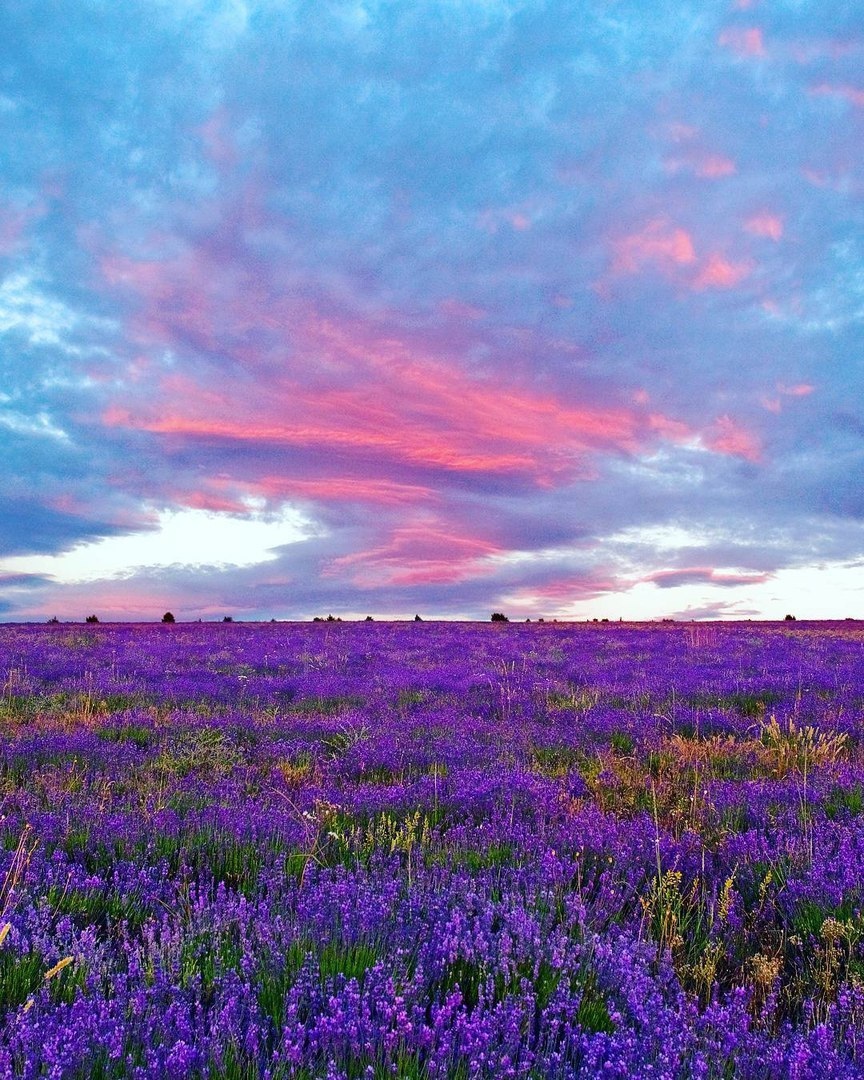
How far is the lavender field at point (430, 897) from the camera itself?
Answer: 2.17m

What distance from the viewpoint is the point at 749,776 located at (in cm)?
631

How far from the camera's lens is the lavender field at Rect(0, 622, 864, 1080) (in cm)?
217

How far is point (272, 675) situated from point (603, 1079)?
12.6 meters

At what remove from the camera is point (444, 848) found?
418 cm

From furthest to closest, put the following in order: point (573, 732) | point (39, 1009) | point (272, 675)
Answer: point (272, 675) < point (573, 732) < point (39, 1009)

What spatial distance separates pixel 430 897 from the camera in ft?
10.6

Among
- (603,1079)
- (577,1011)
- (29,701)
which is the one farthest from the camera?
(29,701)

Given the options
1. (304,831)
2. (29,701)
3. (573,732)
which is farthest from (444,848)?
(29,701)

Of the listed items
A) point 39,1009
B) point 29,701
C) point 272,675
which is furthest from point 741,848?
point 272,675

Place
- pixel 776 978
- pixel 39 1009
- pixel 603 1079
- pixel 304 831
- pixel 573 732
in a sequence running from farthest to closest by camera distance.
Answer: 1. pixel 573 732
2. pixel 304 831
3. pixel 776 978
4. pixel 39 1009
5. pixel 603 1079

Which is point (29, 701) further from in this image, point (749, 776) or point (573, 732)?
point (749, 776)

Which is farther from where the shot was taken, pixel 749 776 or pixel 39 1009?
pixel 749 776

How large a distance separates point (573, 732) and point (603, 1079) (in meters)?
6.02

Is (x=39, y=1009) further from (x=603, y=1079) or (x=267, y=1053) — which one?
(x=603, y=1079)
